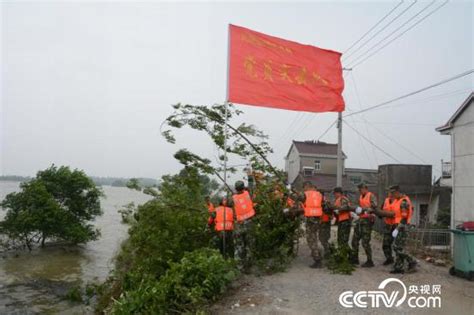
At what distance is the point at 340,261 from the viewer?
8.42 meters

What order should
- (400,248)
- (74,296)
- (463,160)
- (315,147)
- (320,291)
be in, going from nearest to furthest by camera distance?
(320,291) < (400,248) < (463,160) < (74,296) < (315,147)

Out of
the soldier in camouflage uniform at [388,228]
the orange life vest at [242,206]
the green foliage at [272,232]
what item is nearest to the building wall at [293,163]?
the green foliage at [272,232]

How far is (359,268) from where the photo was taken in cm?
841

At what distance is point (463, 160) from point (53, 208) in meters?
21.3

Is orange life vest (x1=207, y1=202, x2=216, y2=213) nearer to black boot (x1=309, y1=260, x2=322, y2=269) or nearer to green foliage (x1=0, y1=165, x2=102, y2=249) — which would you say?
black boot (x1=309, y1=260, x2=322, y2=269)

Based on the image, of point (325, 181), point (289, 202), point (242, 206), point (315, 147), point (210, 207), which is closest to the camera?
point (242, 206)

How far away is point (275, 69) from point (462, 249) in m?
5.17

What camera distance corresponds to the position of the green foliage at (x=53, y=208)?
23.1 meters

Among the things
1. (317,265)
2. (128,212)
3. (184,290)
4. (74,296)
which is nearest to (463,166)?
(317,265)

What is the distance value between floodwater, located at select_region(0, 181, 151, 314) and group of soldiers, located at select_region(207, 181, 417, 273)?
247cm

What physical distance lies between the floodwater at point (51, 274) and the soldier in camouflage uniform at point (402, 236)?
18.5 feet

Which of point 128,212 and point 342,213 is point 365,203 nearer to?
point 342,213

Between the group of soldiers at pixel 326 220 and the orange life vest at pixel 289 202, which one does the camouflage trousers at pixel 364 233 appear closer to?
the group of soldiers at pixel 326 220

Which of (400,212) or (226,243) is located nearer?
(400,212)
